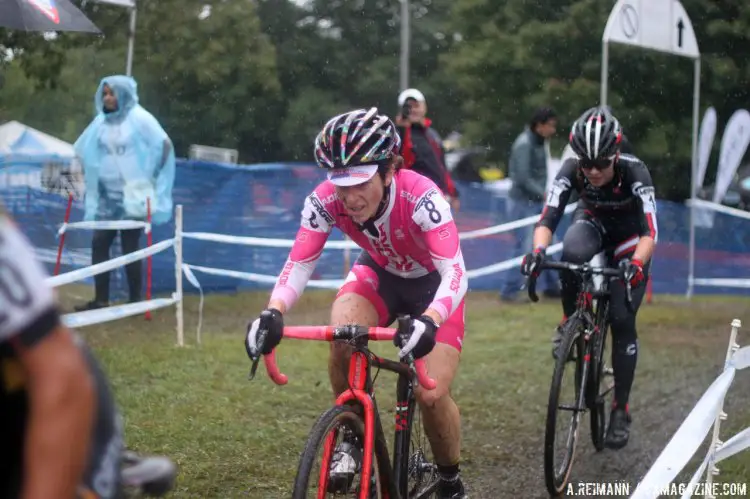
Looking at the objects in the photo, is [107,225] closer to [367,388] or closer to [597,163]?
[597,163]

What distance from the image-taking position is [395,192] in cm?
446

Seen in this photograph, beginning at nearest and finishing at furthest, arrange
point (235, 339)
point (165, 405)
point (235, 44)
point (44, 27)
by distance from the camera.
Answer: point (165, 405)
point (44, 27)
point (235, 339)
point (235, 44)

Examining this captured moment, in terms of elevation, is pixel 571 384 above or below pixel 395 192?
below

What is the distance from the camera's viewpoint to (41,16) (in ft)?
26.1

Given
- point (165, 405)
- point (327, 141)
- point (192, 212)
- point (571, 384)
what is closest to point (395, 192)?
point (327, 141)

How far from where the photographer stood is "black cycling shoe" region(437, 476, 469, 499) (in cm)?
475

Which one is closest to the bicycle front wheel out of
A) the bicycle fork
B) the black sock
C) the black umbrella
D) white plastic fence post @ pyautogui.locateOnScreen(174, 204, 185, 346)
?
the bicycle fork

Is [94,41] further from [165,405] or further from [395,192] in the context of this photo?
[395,192]

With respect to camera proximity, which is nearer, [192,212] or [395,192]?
[395,192]

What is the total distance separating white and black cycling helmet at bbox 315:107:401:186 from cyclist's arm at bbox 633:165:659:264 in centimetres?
247

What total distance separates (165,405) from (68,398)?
18.6ft

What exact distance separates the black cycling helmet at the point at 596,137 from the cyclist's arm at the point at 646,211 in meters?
0.28

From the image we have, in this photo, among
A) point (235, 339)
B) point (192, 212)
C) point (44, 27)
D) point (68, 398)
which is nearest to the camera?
point (68, 398)

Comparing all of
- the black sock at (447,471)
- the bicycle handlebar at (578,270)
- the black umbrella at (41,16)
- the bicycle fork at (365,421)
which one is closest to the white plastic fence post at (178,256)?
the black umbrella at (41,16)
